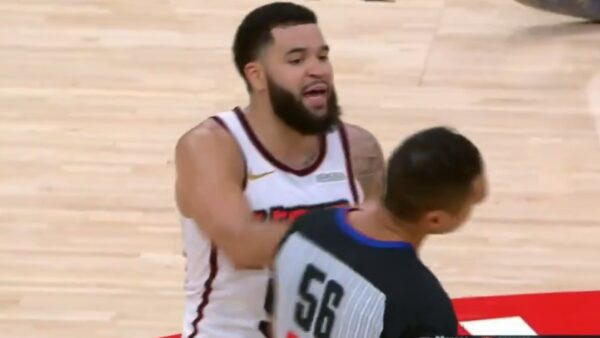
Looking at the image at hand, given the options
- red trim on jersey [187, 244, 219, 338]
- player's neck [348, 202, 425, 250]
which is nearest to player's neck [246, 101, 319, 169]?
red trim on jersey [187, 244, 219, 338]

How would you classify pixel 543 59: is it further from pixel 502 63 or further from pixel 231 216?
pixel 231 216

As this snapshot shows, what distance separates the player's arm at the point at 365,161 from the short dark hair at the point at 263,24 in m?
0.33

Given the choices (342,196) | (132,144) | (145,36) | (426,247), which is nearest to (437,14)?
(145,36)

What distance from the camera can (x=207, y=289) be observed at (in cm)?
334

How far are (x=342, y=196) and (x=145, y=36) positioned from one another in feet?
17.7

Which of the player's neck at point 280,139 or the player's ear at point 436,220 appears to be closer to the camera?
the player's ear at point 436,220

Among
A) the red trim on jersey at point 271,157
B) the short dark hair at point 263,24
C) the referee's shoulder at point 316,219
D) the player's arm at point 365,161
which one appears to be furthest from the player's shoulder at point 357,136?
the referee's shoulder at point 316,219

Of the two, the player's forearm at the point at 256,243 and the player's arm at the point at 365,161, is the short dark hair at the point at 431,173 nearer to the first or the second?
the player's forearm at the point at 256,243

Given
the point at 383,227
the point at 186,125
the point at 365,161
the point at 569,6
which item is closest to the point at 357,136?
the point at 365,161

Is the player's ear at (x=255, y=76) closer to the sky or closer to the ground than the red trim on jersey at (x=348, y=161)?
closer to the sky

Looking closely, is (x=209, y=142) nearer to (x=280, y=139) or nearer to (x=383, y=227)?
(x=280, y=139)

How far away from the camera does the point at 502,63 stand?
793cm

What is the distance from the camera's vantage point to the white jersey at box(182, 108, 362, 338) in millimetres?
3229

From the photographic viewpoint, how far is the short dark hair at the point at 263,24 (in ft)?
10.8
